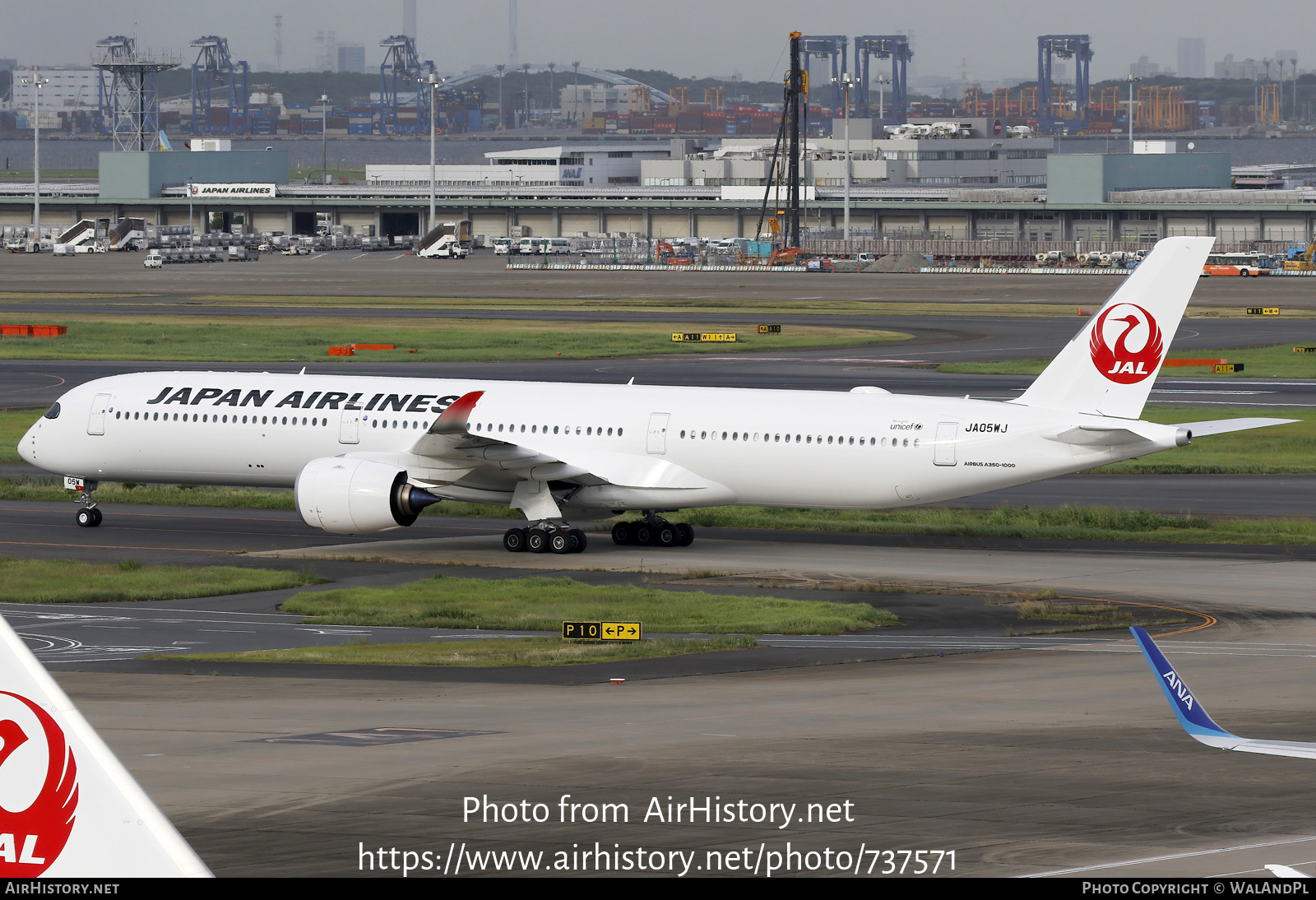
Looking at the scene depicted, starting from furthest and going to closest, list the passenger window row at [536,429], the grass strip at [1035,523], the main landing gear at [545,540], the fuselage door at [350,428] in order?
the grass strip at [1035,523], the fuselage door at [350,428], the passenger window row at [536,429], the main landing gear at [545,540]

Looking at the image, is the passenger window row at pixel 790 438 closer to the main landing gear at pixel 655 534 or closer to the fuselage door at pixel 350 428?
the main landing gear at pixel 655 534

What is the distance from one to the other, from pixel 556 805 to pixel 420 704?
319 inches

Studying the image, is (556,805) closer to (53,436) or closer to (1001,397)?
(53,436)

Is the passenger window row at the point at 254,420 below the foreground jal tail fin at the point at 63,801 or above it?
below

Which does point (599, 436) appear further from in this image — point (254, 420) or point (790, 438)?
point (254, 420)

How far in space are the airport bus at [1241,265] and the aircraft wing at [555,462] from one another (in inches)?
5372

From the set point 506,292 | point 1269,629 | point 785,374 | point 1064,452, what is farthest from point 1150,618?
point 506,292

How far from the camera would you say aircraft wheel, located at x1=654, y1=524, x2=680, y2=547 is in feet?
152

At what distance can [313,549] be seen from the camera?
46062mm

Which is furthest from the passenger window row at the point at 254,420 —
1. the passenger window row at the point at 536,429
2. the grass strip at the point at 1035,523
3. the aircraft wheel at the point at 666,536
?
the grass strip at the point at 1035,523

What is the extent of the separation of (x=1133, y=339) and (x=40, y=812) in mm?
36373

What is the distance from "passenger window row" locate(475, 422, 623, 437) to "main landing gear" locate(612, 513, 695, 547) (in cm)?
279

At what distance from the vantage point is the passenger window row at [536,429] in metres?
45.8

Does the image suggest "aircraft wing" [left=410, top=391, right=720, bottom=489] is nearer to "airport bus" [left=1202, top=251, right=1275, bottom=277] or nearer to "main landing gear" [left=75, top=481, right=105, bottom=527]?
"main landing gear" [left=75, top=481, right=105, bottom=527]
